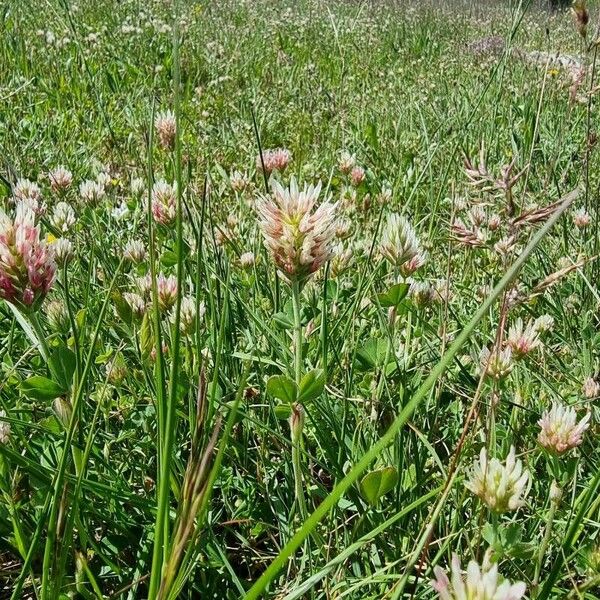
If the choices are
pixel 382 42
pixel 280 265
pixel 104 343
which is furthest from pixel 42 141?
pixel 382 42

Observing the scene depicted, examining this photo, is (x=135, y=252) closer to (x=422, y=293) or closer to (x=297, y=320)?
(x=422, y=293)

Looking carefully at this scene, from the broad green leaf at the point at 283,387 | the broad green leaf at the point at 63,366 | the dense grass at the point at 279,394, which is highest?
the broad green leaf at the point at 283,387

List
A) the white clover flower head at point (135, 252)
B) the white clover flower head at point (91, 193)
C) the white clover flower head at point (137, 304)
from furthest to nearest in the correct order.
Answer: the white clover flower head at point (91, 193), the white clover flower head at point (135, 252), the white clover flower head at point (137, 304)

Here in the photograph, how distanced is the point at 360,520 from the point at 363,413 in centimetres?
18

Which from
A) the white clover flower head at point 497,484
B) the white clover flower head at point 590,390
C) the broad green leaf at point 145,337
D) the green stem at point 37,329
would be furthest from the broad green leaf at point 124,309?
the white clover flower head at point 590,390

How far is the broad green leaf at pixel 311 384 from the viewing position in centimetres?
76

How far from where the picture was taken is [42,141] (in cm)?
264

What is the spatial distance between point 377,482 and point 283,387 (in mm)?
141

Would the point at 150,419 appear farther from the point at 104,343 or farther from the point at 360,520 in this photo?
the point at 360,520

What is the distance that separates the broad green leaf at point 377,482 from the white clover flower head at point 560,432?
175mm

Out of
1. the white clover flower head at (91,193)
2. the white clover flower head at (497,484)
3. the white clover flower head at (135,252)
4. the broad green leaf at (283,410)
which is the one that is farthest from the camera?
the white clover flower head at (91,193)

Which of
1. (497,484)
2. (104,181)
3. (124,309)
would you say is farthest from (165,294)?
(104,181)

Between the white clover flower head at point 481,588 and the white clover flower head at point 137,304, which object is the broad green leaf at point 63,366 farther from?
the white clover flower head at point 481,588

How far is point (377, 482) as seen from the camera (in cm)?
75
